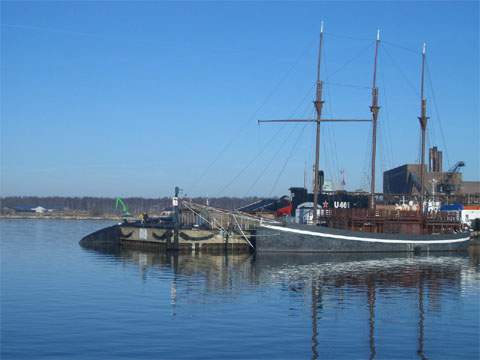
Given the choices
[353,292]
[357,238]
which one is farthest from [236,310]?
[357,238]

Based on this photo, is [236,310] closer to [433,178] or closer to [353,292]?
[353,292]

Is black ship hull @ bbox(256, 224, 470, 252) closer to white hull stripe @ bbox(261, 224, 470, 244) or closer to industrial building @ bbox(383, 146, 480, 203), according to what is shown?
Answer: white hull stripe @ bbox(261, 224, 470, 244)

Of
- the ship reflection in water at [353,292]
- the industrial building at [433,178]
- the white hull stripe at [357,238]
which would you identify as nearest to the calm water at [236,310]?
the ship reflection in water at [353,292]

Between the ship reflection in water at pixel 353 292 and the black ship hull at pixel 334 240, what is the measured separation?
117cm

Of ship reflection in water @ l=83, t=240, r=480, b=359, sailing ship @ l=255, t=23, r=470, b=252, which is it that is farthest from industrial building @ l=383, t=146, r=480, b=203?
ship reflection in water @ l=83, t=240, r=480, b=359

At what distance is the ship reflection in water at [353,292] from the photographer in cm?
2089

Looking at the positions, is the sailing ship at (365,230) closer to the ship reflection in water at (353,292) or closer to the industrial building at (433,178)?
the ship reflection in water at (353,292)

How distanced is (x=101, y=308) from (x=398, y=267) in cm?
2488

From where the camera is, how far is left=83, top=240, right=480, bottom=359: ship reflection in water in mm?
20891

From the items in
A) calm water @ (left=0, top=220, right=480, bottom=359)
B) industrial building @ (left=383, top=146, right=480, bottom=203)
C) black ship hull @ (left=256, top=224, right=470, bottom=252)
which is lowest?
calm water @ (left=0, top=220, right=480, bottom=359)

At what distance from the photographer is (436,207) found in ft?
250

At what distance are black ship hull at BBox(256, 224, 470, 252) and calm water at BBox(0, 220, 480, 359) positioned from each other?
7412mm

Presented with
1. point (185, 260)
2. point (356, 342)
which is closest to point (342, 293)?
point (356, 342)

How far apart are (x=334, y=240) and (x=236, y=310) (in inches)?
1154
